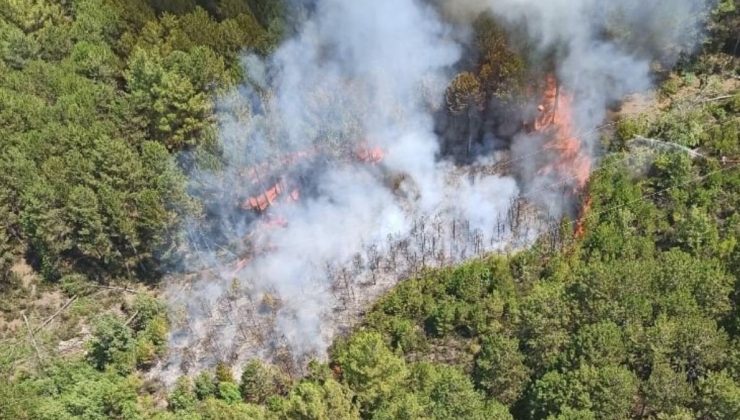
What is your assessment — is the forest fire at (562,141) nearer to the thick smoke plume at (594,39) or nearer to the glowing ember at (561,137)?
the glowing ember at (561,137)

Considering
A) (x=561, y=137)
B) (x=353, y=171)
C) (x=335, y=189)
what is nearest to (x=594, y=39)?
(x=561, y=137)

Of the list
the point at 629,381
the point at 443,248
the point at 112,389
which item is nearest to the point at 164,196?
the point at 112,389

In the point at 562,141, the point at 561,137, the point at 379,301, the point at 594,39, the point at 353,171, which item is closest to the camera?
the point at 379,301

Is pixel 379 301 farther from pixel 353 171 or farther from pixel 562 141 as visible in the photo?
pixel 562 141

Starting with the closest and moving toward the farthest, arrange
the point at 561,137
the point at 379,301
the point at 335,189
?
the point at 379,301
the point at 335,189
the point at 561,137

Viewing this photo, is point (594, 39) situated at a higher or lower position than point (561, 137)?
higher

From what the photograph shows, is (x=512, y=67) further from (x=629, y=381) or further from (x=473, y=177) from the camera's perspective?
(x=629, y=381)

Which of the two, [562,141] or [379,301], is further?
[562,141]

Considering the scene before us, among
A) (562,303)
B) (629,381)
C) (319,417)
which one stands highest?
(562,303)
